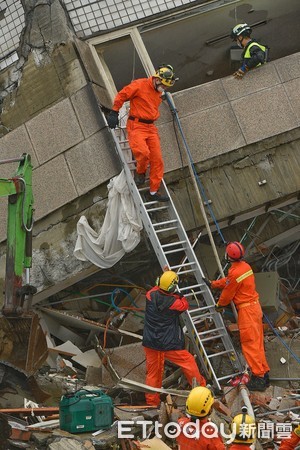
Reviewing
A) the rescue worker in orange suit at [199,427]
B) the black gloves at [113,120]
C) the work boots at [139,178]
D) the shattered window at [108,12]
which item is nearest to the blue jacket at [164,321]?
the work boots at [139,178]

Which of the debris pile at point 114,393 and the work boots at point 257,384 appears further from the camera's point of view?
the work boots at point 257,384

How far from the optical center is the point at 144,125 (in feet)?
37.3

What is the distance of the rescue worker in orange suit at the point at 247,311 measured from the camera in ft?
35.1

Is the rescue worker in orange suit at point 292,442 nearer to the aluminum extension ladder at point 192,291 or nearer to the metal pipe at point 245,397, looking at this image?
the metal pipe at point 245,397

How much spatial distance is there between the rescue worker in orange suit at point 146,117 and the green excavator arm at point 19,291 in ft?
6.65

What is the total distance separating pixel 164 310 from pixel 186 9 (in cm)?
510

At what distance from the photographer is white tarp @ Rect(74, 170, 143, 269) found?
1167 centimetres

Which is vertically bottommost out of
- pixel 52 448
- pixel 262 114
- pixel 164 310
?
pixel 52 448

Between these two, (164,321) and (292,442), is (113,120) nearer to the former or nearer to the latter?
(164,321)

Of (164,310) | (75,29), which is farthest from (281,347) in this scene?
(75,29)

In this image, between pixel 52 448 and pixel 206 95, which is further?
pixel 206 95

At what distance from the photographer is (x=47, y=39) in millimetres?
12359

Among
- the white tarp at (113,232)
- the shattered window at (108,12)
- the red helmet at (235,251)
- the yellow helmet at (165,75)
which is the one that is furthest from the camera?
the shattered window at (108,12)

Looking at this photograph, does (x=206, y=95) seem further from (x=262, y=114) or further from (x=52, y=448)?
(x=52, y=448)
